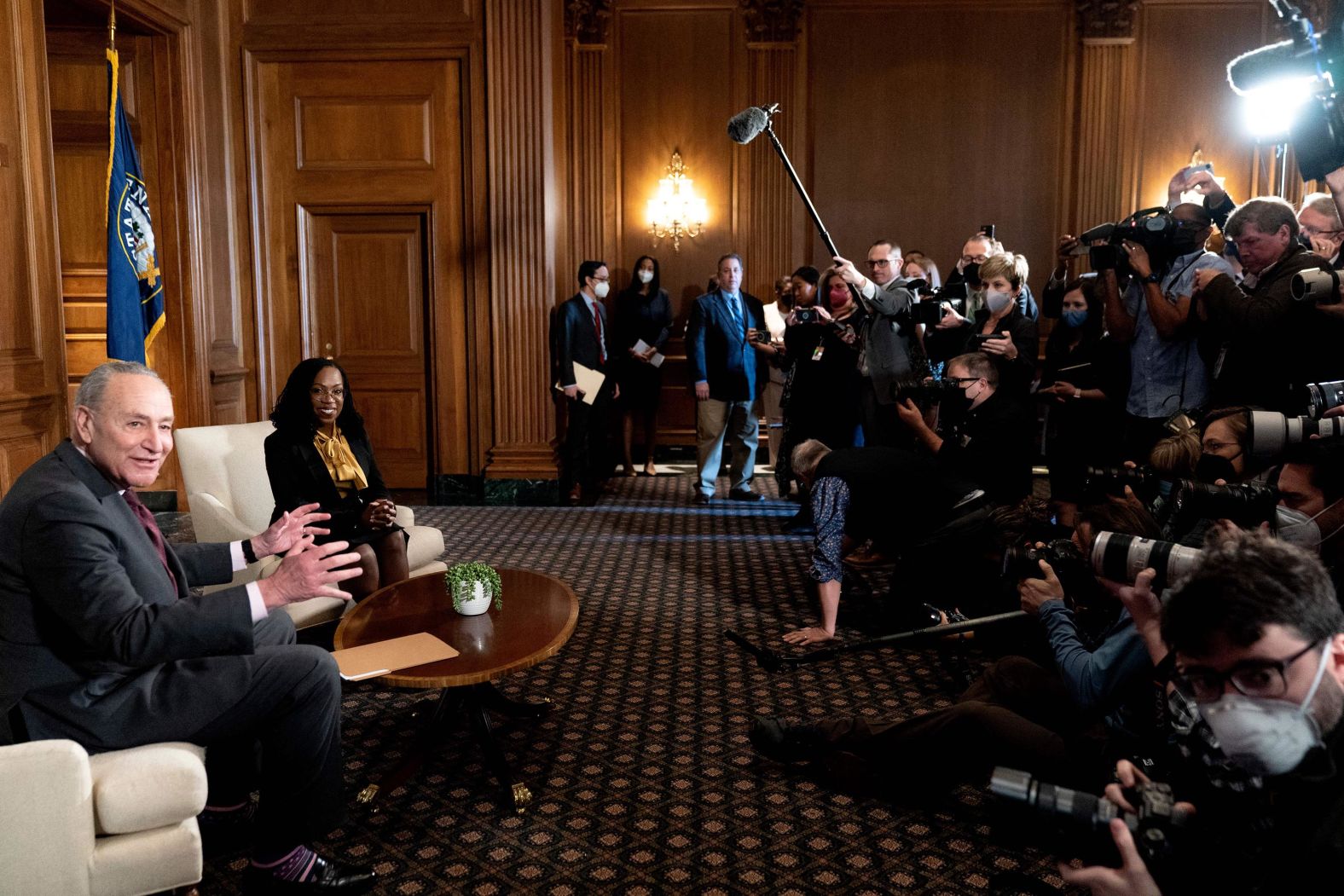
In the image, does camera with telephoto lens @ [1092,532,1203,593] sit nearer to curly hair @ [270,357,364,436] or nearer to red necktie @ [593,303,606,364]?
curly hair @ [270,357,364,436]

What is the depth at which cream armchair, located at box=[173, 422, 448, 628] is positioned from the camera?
399cm

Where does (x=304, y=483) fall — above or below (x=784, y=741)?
above

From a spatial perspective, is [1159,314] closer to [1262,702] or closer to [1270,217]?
[1270,217]

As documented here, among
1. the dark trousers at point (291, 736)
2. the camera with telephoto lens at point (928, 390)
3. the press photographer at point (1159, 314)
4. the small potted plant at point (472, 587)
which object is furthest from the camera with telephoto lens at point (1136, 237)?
the dark trousers at point (291, 736)

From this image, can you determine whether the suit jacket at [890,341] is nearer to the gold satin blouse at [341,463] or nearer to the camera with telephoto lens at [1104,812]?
the gold satin blouse at [341,463]

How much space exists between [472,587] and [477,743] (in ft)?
1.66

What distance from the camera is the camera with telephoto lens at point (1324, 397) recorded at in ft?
8.75

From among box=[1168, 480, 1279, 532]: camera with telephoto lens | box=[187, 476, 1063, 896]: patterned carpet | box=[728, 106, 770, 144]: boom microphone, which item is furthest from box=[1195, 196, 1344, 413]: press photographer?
box=[728, 106, 770, 144]: boom microphone

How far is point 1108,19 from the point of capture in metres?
8.27

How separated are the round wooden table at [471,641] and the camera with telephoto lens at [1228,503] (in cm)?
161

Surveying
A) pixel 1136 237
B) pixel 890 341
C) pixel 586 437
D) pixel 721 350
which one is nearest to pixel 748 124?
pixel 890 341

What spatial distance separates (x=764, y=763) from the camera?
10.4ft

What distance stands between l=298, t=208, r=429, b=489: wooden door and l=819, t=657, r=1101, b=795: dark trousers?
16.7 ft

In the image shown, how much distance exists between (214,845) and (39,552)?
0.92 metres
